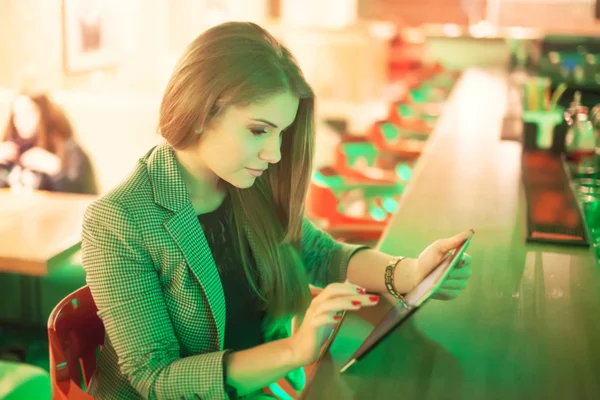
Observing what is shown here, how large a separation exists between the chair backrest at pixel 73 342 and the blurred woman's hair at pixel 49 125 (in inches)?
111

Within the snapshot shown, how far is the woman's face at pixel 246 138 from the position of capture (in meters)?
1.27

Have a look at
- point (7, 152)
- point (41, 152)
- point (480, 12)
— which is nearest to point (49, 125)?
point (41, 152)

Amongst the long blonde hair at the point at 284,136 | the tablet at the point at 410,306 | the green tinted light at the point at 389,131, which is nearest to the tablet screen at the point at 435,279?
the tablet at the point at 410,306

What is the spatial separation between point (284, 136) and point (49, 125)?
117 inches

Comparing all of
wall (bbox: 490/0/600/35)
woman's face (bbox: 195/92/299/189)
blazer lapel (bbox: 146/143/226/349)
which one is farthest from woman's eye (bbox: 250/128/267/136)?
wall (bbox: 490/0/600/35)


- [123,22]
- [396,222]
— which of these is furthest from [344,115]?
[396,222]

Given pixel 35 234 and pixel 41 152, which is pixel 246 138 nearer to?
pixel 35 234

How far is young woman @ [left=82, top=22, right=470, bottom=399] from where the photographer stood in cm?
121

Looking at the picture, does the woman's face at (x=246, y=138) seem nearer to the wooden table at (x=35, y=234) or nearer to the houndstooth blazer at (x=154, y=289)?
the houndstooth blazer at (x=154, y=289)

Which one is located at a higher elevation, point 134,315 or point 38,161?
point 134,315

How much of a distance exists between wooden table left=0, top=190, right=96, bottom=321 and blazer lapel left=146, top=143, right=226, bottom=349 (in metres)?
1.17

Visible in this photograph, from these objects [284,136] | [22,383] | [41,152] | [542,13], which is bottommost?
[22,383]

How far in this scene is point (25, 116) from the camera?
13.0 ft

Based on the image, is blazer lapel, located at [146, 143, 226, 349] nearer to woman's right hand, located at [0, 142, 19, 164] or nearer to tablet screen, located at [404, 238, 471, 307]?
tablet screen, located at [404, 238, 471, 307]
